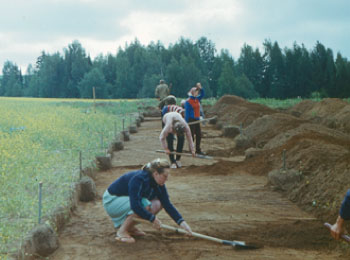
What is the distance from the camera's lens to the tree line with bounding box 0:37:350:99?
5291cm

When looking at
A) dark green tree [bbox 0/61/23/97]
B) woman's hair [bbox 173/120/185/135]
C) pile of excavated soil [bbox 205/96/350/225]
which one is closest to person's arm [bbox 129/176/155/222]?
pile of excavated soil [bbox 205/96/350/225]

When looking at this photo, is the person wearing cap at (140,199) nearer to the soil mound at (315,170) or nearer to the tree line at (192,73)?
the soil mound at (315,170)

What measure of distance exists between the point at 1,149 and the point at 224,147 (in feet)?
22.9

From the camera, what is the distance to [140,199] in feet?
16.1

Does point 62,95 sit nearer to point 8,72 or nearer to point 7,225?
point 8,72

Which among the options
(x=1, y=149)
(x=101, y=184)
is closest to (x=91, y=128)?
(x=1, y=149)

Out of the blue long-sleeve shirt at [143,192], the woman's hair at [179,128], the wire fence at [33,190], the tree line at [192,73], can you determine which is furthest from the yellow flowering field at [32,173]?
the tree line at [192,73]

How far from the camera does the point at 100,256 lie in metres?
4.75

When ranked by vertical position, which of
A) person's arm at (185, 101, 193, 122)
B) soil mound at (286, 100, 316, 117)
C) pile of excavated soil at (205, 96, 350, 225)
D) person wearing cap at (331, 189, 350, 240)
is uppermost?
person's arm at (185, 101, 193, 122)

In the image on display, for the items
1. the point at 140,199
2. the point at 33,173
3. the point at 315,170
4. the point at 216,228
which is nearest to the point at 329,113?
the point at 315,170

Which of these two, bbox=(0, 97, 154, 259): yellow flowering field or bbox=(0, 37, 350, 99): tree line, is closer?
bbox=(0, 97, 154, 259): yellow flowering field

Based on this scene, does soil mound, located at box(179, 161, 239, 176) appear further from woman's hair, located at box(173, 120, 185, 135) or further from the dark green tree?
the dark green tree

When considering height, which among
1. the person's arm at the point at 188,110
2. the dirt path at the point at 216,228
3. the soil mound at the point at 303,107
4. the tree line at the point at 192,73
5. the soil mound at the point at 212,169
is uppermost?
the tree line at the point at 192,73

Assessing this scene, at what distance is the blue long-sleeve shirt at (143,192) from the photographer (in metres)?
4.84
